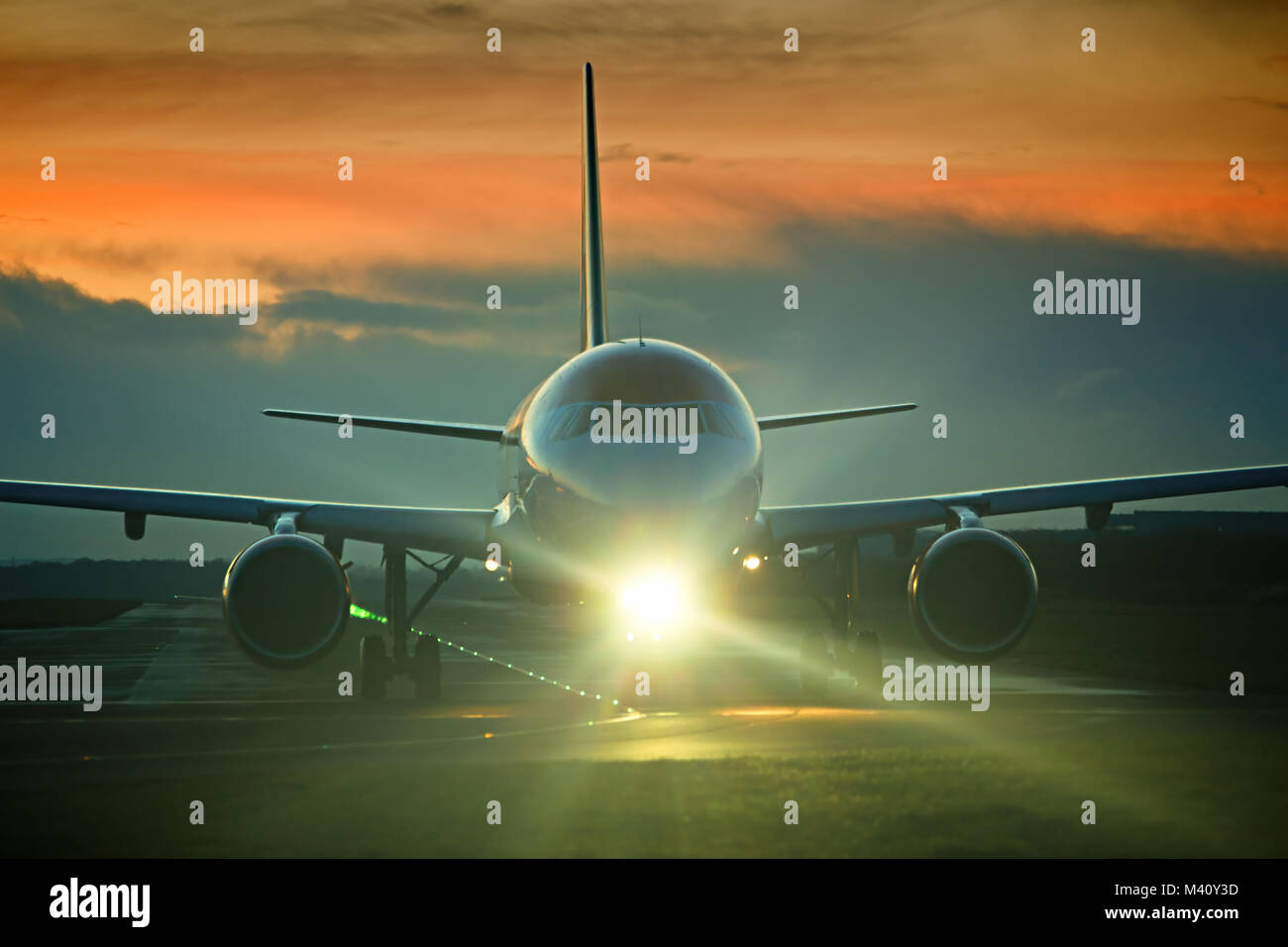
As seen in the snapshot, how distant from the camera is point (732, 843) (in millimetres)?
8469

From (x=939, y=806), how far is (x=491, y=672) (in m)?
16.4

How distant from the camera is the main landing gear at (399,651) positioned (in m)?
20.0

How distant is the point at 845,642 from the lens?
71.5 feet

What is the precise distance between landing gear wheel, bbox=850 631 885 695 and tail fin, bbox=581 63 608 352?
953 centimetres

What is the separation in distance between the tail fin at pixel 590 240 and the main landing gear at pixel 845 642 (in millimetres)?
8608

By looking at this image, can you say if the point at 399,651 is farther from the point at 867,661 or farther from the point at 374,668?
the point at 867,661

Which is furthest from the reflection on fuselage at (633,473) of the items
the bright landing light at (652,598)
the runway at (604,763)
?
the runway at (604,763)

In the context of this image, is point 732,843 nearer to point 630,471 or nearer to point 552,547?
point 630,471

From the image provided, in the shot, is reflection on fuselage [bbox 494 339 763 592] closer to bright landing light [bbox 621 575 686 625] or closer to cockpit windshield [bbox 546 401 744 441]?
cockpit windshield [bbox 546 401 744 441]

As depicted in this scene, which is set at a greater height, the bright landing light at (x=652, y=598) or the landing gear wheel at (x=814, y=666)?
the bright landing light at (x=652, y=598)

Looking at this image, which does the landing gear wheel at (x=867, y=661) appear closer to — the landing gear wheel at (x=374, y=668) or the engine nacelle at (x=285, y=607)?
the landing gear wheel at (x=374, y=668)

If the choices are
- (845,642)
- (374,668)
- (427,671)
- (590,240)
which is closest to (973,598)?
(845,642)

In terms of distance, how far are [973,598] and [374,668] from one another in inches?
326
